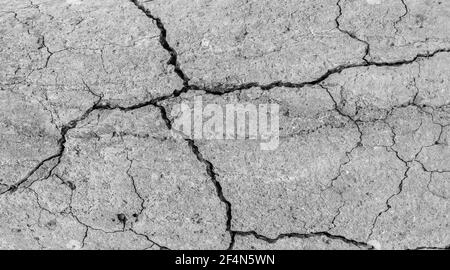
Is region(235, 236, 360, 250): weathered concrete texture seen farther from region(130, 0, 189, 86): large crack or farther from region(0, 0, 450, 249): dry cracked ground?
region(130, 0, 189, 86): large crack

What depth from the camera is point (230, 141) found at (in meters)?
3.19

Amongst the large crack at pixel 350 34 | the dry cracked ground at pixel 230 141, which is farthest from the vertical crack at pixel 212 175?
the large crack at pixel 350 34

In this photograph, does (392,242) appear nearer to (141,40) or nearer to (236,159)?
(236,159)

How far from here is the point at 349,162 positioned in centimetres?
308

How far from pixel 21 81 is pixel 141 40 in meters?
0.68

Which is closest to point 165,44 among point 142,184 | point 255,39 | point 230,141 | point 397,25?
point 255,39

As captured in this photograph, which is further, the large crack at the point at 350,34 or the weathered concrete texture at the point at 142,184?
the large crack at the point at 350,34

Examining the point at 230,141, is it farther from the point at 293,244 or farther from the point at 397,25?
the point at 397,25

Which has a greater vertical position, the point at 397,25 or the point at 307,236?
the point at 397,25

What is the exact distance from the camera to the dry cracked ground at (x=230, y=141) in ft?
9.84

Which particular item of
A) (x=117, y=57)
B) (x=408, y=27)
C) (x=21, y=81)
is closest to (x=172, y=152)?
(x=117, y=57)

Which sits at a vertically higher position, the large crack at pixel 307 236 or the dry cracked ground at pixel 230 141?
the dry cracked ground at pixel 230 141

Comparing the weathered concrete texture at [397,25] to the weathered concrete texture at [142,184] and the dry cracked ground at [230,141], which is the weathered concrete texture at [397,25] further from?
the weathered concrete texture at [142,184]

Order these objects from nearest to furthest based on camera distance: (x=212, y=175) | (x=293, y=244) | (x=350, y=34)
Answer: (x=293, y=244)
(x=212, y=175)
(x=350, y=34)
